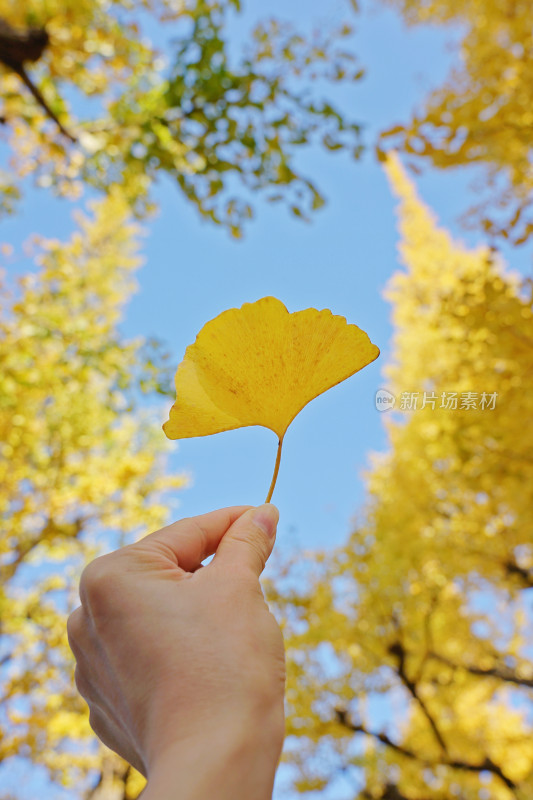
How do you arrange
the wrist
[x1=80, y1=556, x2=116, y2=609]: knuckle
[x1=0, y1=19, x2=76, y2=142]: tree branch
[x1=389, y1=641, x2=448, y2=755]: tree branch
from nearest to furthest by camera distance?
the wrist
[x1=80, y1=556, x2=116, y2=609]: knuckle
[x1=0, y1=19, x2=76, y2=142]: tree branch
[x1=389, y1=641, x2=448, y2=755]: tree branch

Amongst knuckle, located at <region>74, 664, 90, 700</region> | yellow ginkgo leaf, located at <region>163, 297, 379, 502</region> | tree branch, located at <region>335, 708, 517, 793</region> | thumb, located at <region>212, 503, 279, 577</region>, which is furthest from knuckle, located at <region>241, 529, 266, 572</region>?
tree branch, located at <region>335, 708, 517, 793</region>

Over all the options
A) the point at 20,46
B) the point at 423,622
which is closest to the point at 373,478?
the point at 423,622

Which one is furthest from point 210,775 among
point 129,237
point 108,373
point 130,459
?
point 129,237

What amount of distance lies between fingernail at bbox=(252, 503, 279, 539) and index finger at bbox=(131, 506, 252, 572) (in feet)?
0.12

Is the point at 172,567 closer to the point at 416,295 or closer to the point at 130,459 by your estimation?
the point at 130,459

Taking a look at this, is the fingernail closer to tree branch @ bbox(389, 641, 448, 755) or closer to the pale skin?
the pale skin

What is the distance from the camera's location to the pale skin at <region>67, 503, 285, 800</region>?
0.37 m

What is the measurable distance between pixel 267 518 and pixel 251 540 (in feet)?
0.17

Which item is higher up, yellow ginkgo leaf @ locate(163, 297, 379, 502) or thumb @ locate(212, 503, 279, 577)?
yellow ginkgo leaf @ locate(163, 297, 379, 502)

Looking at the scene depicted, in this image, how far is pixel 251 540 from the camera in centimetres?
58

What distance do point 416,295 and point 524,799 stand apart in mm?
8828

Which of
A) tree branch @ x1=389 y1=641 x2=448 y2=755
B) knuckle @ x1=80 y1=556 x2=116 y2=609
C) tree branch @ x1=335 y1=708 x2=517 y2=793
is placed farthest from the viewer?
tree branch @ x1=389 y1=641 x2=448 y2=755

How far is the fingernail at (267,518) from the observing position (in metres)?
0.62

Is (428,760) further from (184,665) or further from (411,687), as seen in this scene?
(184,665)
